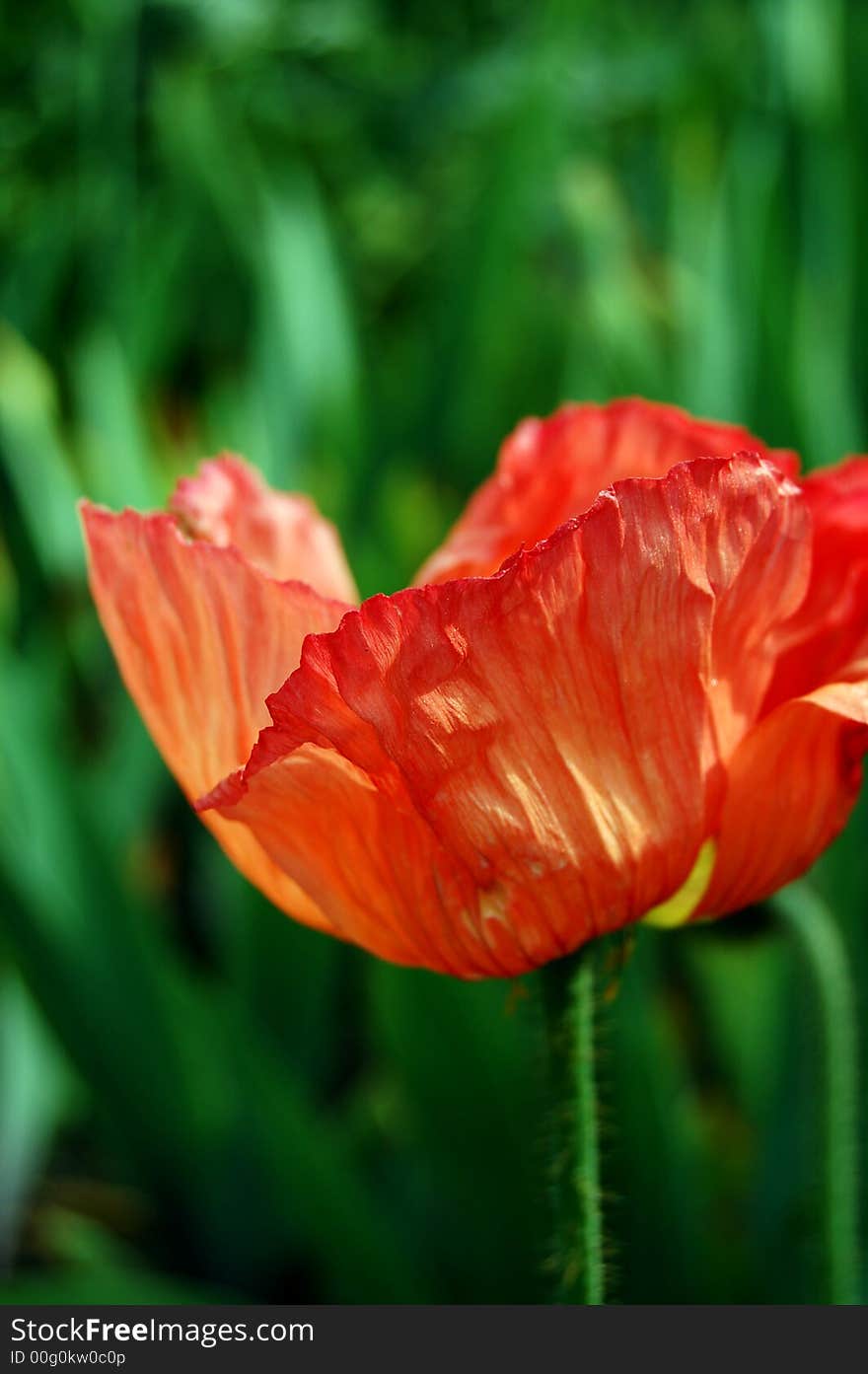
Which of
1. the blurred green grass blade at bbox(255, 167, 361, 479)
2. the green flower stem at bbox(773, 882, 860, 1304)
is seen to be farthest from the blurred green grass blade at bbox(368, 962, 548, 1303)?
the blurred green grass blade at bbox(255, 167, 361, 479)

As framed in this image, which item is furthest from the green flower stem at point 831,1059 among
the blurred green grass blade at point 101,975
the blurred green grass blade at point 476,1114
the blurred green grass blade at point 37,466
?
the blurred green grass blade at point 37,466

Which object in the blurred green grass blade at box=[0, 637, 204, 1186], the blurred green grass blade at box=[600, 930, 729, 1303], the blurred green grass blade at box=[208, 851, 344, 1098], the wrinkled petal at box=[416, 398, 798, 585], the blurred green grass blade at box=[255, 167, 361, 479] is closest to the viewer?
the wrinkled petal at box=[416, 398, 798, 585]

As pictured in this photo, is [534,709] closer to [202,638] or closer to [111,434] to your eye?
[202,638]

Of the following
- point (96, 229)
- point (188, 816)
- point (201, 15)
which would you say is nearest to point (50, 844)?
point (188, 816)

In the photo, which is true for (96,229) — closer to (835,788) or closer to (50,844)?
(50,844)

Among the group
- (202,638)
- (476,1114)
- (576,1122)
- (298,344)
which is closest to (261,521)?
(202,638)

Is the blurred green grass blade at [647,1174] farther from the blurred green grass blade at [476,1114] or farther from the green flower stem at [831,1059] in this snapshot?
the green flower stem at [831,1059]

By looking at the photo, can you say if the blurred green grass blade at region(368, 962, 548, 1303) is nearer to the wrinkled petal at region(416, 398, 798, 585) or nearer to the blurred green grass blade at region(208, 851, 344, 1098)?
the blurred green grass blade at region(208, 851, 344, 1098)
